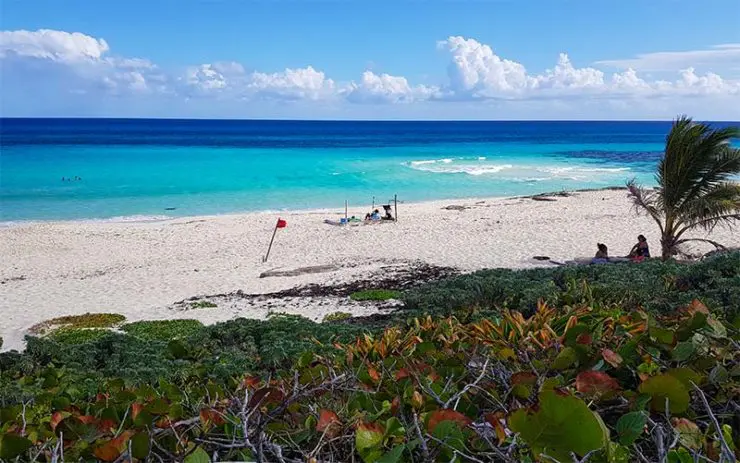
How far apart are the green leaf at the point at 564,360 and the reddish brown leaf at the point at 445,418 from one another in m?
0.61

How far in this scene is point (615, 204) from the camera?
28.0 metres

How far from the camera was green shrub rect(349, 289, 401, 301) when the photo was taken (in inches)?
468

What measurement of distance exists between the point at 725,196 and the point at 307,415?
494 inches

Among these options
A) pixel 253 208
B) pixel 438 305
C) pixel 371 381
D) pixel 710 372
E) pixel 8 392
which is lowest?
pixel 253 208

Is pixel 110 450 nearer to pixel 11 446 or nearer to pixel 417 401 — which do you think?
pixel 11 446

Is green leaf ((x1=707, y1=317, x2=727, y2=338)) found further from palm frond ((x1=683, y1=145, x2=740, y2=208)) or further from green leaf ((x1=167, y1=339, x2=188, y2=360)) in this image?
palm frond ((x1=683, y1=145, x2=740, y2=208))

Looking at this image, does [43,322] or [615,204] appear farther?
[615,204]

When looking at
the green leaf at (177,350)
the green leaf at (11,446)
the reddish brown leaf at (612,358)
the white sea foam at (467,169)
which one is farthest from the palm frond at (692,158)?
the white sea foam at (467,169)

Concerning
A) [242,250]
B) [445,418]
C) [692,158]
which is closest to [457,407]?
[445,418]

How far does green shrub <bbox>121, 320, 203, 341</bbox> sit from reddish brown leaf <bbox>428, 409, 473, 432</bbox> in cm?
850

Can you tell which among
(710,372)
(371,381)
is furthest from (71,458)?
(710,372)

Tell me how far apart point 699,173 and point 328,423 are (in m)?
12.7

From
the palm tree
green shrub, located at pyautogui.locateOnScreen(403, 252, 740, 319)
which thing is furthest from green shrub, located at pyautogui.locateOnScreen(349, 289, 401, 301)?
the palm tree

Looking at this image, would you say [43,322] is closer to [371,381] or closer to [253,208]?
[371,381]
